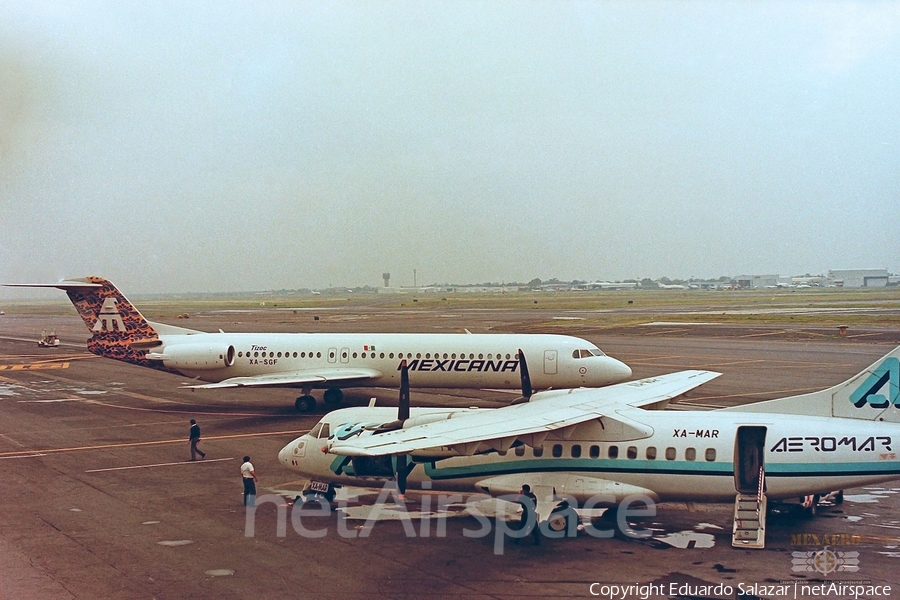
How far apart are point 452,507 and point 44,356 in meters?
60.0

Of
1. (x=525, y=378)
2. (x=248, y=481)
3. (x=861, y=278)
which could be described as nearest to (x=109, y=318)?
(x=248, y=481)

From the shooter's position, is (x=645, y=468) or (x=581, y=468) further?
(x=581, y=468)

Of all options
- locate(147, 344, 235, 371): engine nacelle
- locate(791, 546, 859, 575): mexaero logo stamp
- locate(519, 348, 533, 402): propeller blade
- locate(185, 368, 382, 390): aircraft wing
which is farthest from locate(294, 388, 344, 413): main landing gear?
locate(791, 546, 859, 575): mexaero logo stamp

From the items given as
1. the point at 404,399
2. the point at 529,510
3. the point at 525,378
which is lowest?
the point at 529,510

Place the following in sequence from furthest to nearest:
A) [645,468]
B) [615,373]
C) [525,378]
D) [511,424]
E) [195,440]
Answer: [615,373]
[195,440]
[525,378]
[645,468]
[511,424]

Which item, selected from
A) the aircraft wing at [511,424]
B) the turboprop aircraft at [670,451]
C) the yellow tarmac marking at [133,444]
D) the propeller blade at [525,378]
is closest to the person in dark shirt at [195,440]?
the yellow tarmac marking at [133,444]

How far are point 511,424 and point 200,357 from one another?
2401 centimetres

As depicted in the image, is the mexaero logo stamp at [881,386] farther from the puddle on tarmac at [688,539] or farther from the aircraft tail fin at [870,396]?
the puddle on tarmac at [688,539]

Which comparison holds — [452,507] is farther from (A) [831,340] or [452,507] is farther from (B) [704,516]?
(A) [831,340]

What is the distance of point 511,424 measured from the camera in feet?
48.9

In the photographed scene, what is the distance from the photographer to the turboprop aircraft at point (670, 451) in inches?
596

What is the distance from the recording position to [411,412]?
60.5 feet

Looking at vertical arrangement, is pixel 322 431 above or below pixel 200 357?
below

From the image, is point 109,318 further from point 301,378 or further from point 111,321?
point 301,378
